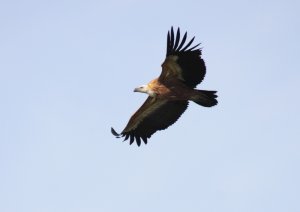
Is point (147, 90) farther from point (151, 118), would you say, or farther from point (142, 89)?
point (151, 118)

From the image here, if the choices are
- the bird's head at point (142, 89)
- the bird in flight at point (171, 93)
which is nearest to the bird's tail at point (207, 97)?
the bird in flight at point (171, 93)

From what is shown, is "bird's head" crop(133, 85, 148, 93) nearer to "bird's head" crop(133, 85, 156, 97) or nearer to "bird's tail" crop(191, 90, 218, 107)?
"bird's head" crop(133, 85, 156, 97)

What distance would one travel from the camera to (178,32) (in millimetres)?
21094

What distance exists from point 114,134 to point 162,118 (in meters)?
Result: 1.59

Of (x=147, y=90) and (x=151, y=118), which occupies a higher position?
(x=147, y=90)

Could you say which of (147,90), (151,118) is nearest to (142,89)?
(147,90)

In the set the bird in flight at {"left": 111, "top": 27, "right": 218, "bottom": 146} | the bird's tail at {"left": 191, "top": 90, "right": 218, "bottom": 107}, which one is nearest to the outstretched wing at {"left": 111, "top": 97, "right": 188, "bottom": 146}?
the bird in flight at {"left": 111, "top": 27, "right": 218, "bottom": 146}

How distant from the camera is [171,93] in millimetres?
22172

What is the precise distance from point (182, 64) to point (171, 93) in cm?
102

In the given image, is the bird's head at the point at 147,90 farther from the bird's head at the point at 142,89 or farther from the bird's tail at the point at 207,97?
the bird's tail at the point at 207,97

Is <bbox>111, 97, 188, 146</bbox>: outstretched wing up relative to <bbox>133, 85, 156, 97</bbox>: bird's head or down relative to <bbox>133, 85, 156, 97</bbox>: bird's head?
down

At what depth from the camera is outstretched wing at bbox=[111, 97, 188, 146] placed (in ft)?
Result: 77.0

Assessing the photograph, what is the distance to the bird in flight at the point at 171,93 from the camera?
70.1 feet

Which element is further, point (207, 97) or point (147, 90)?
point (147, 90)
